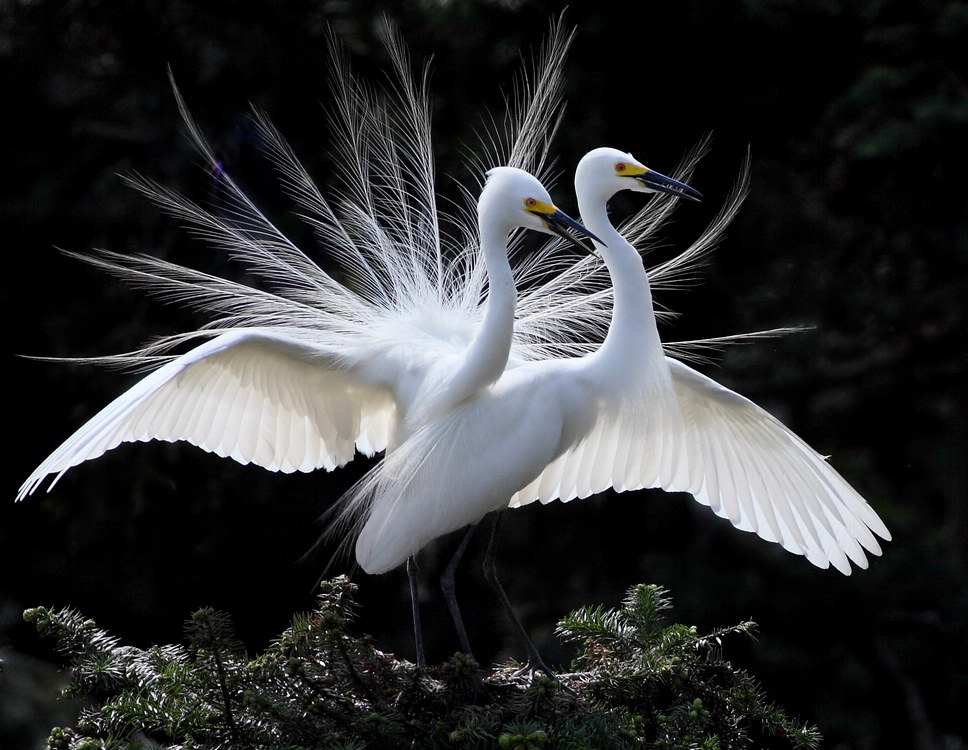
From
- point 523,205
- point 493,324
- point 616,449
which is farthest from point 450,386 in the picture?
point 616,449

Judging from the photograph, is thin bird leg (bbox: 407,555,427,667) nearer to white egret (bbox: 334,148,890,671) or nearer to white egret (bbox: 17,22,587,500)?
white egret (bbox: 334,148,890,671)

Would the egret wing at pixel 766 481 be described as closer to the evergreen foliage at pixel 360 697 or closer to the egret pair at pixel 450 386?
the egret pair at pixel 450 386

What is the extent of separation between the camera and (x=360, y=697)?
214cm

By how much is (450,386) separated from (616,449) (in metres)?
0.56

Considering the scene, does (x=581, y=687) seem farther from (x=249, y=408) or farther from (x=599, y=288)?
(x=599, y=288)

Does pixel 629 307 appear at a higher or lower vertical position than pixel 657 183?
lower

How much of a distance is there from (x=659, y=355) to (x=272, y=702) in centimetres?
122

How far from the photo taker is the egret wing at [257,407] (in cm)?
248

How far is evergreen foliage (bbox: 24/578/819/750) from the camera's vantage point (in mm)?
1988

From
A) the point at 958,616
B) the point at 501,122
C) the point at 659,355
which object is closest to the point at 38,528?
the point at 501,122

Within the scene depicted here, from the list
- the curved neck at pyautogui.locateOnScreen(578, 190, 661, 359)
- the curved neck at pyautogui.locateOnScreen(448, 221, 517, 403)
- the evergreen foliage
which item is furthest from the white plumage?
the evergreen foliage

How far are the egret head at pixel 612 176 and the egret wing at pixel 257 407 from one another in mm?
687

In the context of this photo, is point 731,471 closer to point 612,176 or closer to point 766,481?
point 766,481

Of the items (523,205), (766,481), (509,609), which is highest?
(523,205)
